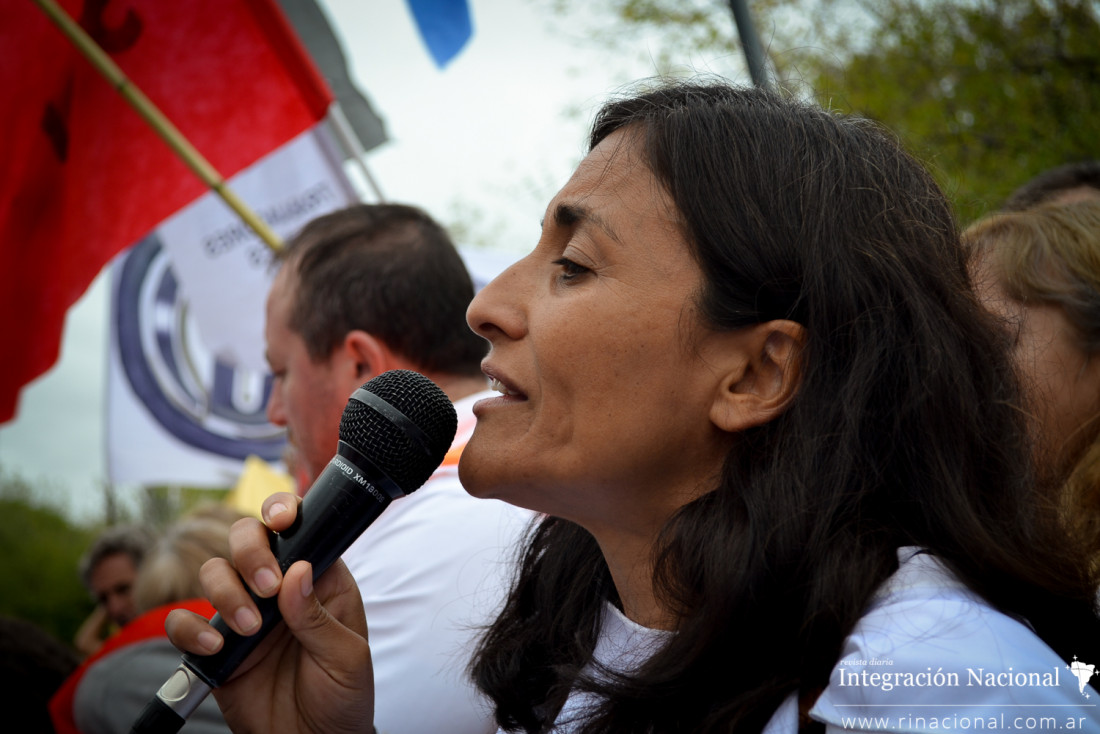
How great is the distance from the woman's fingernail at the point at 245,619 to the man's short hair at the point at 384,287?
172cm

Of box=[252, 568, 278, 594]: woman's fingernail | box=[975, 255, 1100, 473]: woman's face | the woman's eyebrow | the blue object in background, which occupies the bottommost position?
box=[975, 255, 1100, 473]: woman's face

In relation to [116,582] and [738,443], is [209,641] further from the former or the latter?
[116,582]

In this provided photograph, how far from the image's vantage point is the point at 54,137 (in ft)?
16.0

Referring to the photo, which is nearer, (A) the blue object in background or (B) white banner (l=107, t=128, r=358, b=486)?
(A) the blue object in background

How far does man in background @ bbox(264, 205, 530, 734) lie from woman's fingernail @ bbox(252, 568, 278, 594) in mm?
788

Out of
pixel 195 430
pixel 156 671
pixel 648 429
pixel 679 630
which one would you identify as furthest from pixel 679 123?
pixel 195 430

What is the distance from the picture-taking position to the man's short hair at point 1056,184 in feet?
10.7

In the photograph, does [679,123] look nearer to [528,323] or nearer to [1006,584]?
[528,323]

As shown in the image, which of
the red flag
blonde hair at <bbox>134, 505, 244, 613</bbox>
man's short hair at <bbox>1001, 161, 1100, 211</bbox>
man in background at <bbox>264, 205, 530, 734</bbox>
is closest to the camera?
man in background at <bbox>264, 205, 530, 734</bbox>

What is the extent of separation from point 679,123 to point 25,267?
160 inches

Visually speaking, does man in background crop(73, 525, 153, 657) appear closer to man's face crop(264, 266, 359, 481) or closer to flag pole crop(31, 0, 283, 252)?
flag pole crop(31, 0, 283, 252)

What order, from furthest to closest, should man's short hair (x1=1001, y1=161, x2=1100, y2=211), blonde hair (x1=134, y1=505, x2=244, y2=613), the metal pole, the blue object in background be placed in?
the blue object in background → blonde hair (x1=134, y1=505, x2=244, y2=613) → the metal pole → man's short hair (x1=1001, y1=161, x2=1100, y2=211)

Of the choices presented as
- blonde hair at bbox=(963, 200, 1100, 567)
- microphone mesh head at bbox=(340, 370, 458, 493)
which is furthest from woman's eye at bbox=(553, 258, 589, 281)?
blonde hair at bbox=(963, 200, 1100, 567)

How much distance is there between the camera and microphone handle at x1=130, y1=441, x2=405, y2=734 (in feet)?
5.78
